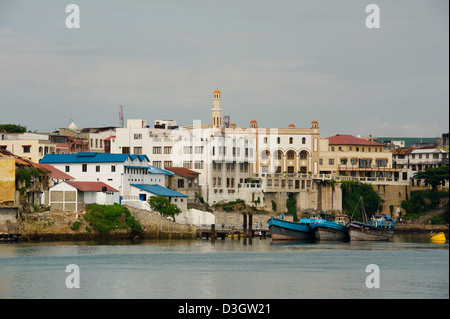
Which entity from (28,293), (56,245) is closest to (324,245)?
(56,245)

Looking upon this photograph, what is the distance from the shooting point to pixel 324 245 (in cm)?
9712

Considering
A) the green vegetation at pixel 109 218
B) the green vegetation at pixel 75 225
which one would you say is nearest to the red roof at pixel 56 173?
the green vegetation at pixel 109 218

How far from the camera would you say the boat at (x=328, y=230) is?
4122 inches

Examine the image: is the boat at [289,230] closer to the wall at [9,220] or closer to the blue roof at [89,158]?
the blue roof at [89,158]

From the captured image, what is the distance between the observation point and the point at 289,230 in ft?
340

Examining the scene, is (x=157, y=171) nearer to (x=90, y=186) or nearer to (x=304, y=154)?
(x=90, y=186)

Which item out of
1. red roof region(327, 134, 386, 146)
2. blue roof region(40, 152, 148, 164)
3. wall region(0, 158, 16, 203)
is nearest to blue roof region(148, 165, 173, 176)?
blue roof region(40, 152, 148, 164)

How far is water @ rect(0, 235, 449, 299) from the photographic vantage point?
199 feet

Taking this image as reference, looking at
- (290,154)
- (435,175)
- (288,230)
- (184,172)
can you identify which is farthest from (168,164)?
(435,175)

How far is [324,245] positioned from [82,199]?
24.0 m

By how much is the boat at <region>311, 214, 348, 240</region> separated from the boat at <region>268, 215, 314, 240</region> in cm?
66

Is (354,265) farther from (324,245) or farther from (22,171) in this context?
(22,171)

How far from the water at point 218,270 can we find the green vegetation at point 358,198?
98.9 feet

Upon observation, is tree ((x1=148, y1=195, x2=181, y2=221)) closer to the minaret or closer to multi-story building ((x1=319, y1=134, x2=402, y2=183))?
Result: the minaret
